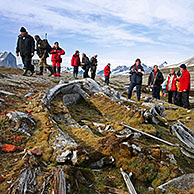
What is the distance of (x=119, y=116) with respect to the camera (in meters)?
7.65

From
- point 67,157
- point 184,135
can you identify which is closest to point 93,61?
point 184,135

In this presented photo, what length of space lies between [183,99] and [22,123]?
10.6 metres

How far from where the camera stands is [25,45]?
12.7m

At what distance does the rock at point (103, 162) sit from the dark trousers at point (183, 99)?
31.1 ft

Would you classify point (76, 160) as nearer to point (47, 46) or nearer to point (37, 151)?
point (37, 151)

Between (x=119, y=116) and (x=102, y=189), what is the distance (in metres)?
4.30

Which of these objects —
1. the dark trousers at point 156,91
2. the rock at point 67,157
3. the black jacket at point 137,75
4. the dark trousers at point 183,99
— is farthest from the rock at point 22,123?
the dark trousers at point 156,91

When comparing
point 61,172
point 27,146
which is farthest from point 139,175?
point 27,146

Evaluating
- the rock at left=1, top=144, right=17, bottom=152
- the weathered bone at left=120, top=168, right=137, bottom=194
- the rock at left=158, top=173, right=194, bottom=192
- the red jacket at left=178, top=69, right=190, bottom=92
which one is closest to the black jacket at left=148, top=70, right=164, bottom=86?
the red jacket at left=178, top=69, right=190, bottom=92

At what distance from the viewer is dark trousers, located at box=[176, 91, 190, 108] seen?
12.1 m

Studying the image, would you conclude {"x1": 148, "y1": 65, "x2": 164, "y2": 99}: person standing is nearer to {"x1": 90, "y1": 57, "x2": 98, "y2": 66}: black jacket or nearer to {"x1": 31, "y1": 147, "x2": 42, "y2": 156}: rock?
{"x1": 90, "y1": 57, "x2": 98, "y2": 66}: black jacket

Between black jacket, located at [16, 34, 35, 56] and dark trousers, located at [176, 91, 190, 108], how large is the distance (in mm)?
10486

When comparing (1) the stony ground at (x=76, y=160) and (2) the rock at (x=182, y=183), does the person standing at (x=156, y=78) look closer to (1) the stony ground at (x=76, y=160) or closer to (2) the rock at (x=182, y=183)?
(1) the stony ground at (x=76, y=160)

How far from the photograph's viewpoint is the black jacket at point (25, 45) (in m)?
12.6
